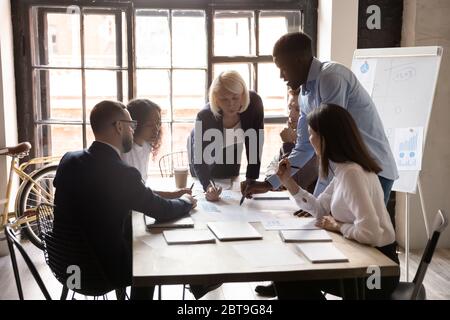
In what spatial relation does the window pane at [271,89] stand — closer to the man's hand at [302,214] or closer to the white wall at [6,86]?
the white wall at [6,86]

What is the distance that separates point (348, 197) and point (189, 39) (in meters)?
2.65

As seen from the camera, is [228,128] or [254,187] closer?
[254,187]

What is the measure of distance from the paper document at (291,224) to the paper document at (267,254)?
0.22 m

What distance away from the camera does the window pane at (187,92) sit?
168 inches

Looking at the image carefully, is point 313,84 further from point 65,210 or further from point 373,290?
point 65,210

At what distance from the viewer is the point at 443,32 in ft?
12.9

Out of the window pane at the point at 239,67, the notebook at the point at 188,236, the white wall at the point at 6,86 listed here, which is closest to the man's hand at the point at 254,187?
the notebook at the point at 188,236

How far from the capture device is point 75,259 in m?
2.05

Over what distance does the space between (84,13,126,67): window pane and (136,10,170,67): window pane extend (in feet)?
0.46

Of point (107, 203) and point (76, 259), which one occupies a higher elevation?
point (107, 203)

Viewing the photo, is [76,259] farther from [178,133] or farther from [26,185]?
[178,133]
